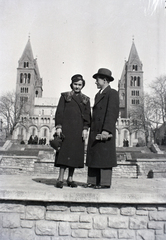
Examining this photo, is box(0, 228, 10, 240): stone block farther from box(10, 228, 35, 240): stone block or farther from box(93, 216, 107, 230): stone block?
box(93, 216, 107, 230): stone block

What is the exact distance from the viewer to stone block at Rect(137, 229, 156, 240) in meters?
4.01

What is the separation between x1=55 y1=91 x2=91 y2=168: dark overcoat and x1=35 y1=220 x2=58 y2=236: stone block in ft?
3.85

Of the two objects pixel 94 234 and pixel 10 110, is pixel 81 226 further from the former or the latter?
pixel 10 110

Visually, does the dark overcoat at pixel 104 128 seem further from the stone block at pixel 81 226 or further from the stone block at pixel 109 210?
the stone block at pixel 81 226

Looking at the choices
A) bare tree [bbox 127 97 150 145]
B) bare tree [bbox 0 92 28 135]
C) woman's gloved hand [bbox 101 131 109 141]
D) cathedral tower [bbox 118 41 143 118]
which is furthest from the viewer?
cathedral tower [bbox 118 41 143 118]

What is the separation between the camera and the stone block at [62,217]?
402 centimetres

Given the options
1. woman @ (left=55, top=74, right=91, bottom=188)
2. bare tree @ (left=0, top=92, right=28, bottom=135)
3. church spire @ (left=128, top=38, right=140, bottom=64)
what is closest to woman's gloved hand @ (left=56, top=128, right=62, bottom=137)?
woman @ (left=55, top=74, right=91, bottom=188)

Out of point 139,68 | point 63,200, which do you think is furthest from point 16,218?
point 139,68

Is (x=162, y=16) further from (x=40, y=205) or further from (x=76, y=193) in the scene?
(x=40, y=205)

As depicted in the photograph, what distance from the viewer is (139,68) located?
7244 cm

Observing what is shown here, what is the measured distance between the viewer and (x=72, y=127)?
5023 millimetres

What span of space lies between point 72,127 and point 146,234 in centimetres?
240

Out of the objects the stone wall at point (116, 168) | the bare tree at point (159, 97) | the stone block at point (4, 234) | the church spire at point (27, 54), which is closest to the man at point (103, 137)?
the stone block at point (4, 234)

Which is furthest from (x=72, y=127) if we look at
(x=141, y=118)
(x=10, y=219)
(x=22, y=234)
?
(x=141, y=118)
